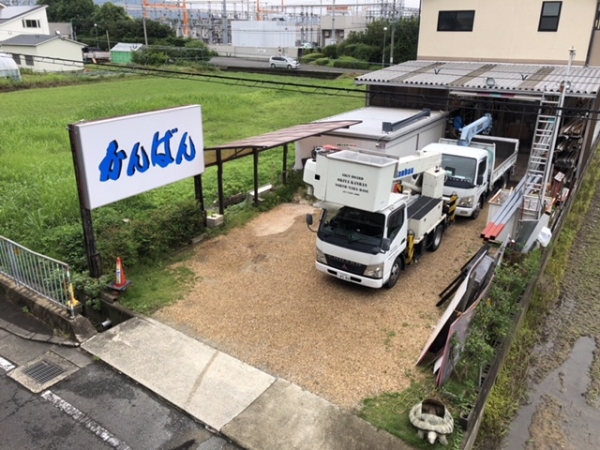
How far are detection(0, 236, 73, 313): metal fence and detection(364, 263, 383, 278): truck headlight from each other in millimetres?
5899

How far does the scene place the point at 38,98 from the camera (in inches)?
1334

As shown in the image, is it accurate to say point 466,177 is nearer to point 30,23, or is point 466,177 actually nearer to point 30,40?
point 30,40

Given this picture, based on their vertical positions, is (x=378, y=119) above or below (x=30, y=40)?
below

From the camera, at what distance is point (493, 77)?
2038 centimetres

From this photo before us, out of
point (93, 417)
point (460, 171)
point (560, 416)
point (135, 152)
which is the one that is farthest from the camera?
point (460, 171)

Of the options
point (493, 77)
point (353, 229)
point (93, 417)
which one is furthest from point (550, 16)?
point (93, 417)

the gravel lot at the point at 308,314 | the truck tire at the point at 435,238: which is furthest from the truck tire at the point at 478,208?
the truck tire at the point at 435,238

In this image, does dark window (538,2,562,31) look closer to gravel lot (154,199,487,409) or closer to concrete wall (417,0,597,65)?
concrete wall (417,0,597,65)

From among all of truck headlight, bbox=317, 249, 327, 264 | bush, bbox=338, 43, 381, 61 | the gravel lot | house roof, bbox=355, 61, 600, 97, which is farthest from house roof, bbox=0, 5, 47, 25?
truck headlight, bbox=317, 249, 327, 264

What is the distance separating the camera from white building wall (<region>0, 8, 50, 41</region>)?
57625 millimetres

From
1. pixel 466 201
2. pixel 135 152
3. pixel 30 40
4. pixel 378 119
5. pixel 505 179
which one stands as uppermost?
pixel 30 40

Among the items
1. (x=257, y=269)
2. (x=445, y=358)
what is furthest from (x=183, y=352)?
(x=445, y=358)

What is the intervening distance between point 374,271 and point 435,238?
3.40 meters

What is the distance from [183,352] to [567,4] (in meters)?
22.7
